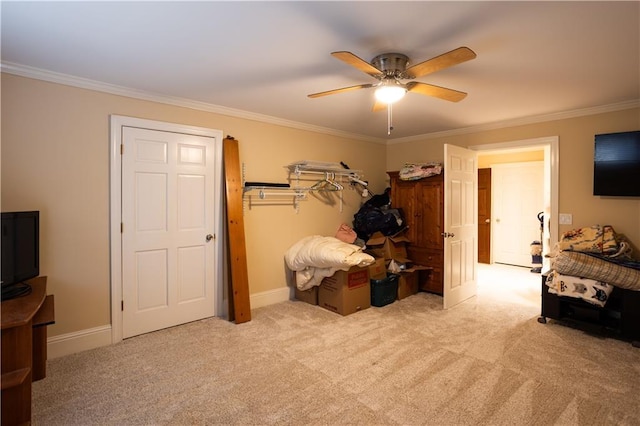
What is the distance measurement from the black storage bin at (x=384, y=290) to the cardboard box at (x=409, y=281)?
0.16 meters

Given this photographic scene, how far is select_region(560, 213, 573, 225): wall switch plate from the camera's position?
12.6 feet

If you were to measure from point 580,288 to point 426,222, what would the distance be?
1.89 m

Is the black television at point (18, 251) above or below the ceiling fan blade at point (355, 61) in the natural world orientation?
below

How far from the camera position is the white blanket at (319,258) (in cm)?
360

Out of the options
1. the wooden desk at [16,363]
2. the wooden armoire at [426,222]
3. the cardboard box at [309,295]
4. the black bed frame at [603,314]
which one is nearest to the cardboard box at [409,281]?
the wooden armoire at [426,222]

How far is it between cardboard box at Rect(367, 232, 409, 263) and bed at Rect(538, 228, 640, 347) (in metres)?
1.75

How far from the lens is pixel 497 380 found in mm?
2373

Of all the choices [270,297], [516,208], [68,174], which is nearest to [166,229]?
[68,174]

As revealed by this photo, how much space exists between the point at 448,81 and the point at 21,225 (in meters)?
3.46

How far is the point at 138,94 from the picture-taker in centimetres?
311

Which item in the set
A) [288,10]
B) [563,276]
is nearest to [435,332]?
[563,276]

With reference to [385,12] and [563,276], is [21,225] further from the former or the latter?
[563,276]

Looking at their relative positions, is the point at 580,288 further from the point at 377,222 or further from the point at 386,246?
the point at 377,222

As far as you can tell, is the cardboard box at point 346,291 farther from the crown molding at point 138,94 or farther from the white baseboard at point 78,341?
the white baseboard at point 78,341
